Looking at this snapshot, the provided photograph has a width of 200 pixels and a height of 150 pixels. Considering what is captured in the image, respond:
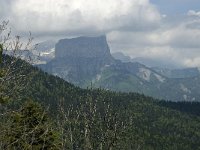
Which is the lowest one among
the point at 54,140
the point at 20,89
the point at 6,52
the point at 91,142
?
the point at 54,140

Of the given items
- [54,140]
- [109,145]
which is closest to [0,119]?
[109,145]

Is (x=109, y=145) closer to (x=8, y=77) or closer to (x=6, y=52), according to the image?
(x=8, y=77)

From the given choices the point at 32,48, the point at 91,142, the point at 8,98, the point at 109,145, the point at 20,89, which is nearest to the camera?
the point at 109,145

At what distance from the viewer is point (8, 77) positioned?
12.5 metres

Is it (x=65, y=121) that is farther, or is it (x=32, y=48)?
(x=32, y=48)

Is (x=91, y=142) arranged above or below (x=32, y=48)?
below

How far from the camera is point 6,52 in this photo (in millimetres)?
13594

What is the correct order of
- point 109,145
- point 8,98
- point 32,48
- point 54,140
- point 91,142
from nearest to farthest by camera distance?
1. point 109,145
2. point 91,142
3. point 8,98
4. point 32,48
5. point 54,140

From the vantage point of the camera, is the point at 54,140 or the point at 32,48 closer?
the point at 32,48

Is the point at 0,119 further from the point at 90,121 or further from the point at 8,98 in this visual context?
the point at 90,121

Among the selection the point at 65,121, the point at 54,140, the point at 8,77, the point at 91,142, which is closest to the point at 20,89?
the point at 8,77

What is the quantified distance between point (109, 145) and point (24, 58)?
4734 mm

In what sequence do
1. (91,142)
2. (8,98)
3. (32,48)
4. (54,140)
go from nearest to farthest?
(91,142), (8,98), (32,48), (54,140)

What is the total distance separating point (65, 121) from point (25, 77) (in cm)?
260
